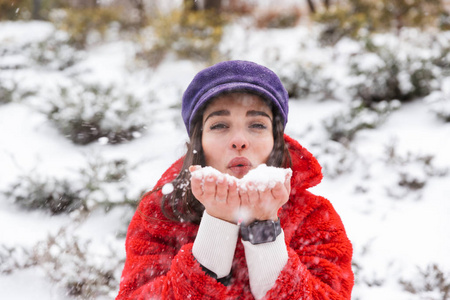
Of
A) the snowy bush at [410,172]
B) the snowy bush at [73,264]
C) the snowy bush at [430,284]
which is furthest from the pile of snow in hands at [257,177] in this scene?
the snowy bush at [410,172]

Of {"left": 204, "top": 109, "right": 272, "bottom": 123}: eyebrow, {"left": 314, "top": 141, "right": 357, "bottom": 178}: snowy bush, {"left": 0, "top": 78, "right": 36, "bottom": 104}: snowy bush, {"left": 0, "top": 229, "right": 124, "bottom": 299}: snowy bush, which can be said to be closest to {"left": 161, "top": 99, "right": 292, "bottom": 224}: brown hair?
{"left": 204, "top": 109, "right": 272, "bottom": 123}: eyebrow

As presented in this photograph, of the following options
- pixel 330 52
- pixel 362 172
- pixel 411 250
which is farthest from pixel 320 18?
pixel 411 250

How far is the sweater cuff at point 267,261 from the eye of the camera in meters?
1.09

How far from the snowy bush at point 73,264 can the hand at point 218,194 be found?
132 cm

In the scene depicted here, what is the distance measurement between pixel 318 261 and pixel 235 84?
0.70 meters

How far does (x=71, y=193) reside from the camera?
2.79 metres

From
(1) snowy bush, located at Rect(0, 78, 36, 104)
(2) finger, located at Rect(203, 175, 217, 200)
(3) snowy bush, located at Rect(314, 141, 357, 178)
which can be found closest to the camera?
(2) finger, located at Rect(203, 175, 217, 200)

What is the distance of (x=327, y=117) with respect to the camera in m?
4.00

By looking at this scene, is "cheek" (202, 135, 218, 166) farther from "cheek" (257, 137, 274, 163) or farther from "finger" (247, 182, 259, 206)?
"finger" (247, 182, 259, 206)

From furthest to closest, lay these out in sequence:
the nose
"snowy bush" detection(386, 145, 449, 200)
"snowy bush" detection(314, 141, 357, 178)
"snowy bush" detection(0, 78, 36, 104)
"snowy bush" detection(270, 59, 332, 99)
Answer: "snowy bush" detection(270, 59, 332, 99)
"snowy bush" detection(0, 78, 36, 104)
"snowy bush" detection(314, 141, 357, 178)
"snowy bush" detection(386, 145, 449, 200)
the nose

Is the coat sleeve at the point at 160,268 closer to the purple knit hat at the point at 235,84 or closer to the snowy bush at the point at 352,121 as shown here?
the purple knit hat at the point at 235,84

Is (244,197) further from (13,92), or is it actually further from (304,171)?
(13,92)

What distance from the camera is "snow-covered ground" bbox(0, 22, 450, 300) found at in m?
2.26

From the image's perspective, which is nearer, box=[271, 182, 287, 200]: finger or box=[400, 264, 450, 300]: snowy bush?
box=[271, 182, 287, 200]: finger
